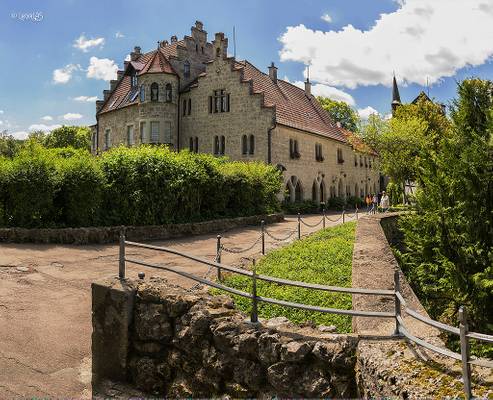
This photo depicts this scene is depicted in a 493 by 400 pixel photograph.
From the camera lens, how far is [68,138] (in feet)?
250

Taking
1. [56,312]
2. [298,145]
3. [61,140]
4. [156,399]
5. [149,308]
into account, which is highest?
[61,140]

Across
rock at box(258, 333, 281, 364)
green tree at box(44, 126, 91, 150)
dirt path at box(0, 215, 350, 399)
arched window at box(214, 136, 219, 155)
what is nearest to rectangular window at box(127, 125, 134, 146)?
arched window at box(214, 136, 219, 155)

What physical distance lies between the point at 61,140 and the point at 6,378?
254 ft

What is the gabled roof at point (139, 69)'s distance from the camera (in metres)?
36.7

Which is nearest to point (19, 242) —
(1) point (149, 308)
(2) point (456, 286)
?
(1) point (149, 308)

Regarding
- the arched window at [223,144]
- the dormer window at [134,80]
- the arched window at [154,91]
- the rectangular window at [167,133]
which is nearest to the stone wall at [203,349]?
the arched window at [223,144]

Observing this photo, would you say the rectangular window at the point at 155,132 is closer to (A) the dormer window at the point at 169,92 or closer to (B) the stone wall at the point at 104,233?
(A) the dormer window at the point at 169,92

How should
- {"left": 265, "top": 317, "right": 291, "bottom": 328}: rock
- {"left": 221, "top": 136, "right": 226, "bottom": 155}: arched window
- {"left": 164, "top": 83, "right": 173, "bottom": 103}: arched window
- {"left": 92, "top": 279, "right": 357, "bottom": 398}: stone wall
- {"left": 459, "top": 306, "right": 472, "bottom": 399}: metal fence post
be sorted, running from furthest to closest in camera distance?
{"left": 164, "top": 83, "right": 173, "bottom": 103}: arched window → {"left": 221, "top": 136, "right": 226, "bottom": 155}: arched window → {"left": 265, "top": 317, "right": 291, "bottom": 328}: rock → {"left": 92, "top": 279, "right": 357, "bottom": 398}: stone wall → {"left": 459, "top": 306, "right": 472, "bottom": 399}: metal fence post

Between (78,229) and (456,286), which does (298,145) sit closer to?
(78,229)

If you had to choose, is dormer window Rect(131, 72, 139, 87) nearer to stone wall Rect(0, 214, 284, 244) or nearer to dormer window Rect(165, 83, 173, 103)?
dormer window Rect(165, 83, 173, 103)

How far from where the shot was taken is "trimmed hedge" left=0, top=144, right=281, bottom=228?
49.2 feet

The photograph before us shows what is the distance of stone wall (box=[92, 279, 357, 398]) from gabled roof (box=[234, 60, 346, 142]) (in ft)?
93.2

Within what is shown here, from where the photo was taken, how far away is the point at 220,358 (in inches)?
201

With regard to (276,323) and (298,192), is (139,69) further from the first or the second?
(276,323)
